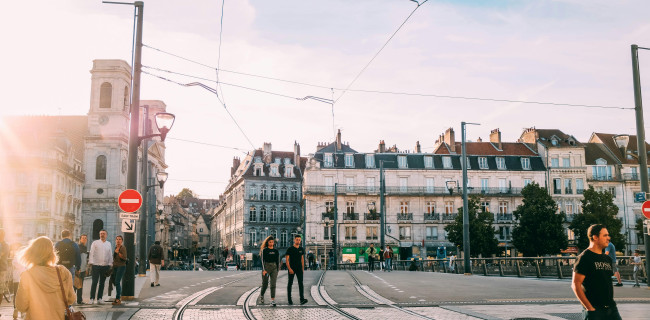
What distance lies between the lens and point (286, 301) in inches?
570

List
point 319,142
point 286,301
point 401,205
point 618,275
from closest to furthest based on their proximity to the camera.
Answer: point 286,301
point 618,275
point 401,205
point 319,142

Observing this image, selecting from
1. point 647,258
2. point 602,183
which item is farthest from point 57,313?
point 602,183

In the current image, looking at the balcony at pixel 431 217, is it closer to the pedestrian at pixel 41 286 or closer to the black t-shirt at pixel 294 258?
the black t-shirt at pixel 294 258

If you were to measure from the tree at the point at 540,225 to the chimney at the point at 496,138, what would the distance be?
58.2 feet

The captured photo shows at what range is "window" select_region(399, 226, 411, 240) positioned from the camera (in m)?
68.8

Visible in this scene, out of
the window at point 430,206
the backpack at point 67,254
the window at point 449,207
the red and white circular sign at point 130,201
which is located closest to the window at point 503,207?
the window at point 449,207

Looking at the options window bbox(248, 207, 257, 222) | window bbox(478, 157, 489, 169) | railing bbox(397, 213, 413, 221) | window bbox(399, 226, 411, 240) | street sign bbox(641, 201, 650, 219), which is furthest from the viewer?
window bbox(248, 207, 257, 222)

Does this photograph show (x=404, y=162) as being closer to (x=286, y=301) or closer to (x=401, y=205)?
(x=401, y=205)

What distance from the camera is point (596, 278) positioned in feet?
19.6

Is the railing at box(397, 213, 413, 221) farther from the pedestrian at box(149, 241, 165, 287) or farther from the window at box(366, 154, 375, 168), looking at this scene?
the pedestrian at box(149, 241, 165, 287)

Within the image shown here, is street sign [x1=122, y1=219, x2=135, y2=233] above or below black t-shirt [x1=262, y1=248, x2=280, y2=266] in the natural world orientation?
above

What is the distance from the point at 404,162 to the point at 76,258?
196 feet

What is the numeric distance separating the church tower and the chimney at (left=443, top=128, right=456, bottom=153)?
3681 centimetres

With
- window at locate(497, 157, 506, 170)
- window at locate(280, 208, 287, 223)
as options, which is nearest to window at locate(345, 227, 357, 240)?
window at locate(280, 208, 287, 223)
